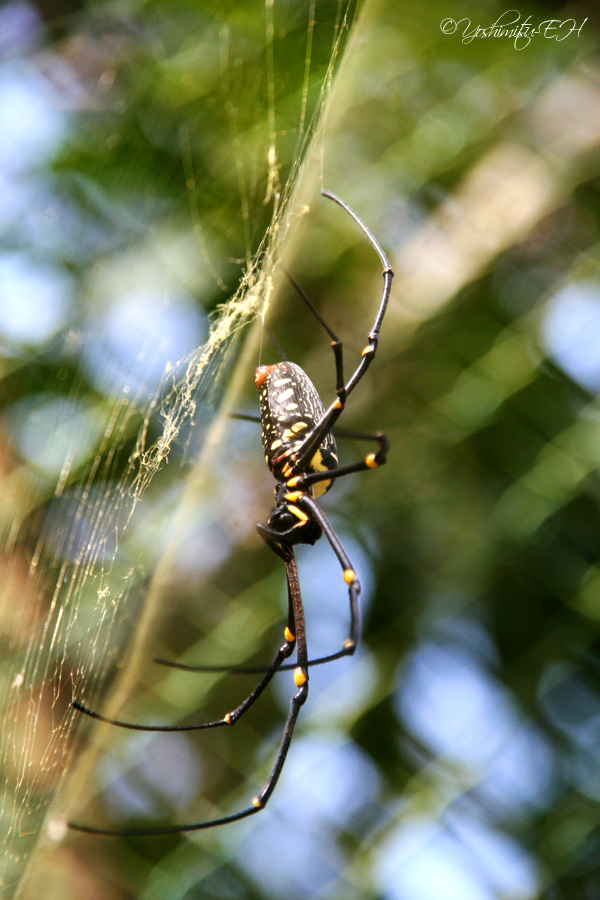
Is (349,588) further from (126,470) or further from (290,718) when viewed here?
(126,470)

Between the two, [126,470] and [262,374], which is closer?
[262,374]

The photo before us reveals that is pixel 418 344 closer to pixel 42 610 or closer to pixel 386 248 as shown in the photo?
pixel 386 248

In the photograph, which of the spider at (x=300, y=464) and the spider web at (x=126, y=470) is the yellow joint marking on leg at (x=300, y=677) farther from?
the spider web at (x=126, y=470)

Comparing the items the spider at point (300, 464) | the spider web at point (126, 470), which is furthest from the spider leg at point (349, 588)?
the spider web at point (126, 470)

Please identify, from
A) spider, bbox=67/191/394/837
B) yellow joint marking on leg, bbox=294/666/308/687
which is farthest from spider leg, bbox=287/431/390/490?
yellow joint marking on leg, bbox=294/666/308/687

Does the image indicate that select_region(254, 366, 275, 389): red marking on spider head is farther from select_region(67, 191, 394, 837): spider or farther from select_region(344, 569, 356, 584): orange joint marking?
select_region(344, 569, 356, 584): orange joint marking

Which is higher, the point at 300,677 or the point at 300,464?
the point at 300,464

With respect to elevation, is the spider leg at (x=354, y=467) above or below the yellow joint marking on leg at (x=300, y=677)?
above

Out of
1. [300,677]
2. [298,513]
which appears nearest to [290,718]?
[300,677]
